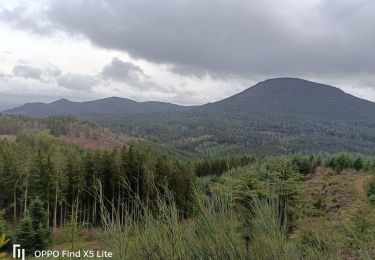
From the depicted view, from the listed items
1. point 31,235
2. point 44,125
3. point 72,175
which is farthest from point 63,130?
point 31,235

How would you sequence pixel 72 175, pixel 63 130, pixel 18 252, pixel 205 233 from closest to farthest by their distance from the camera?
pixel 205 233 → pixel 18 252 → pixel 72 175 → pixel 63 130

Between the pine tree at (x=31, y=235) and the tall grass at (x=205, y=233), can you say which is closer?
the tall grass at (x=205, y=233)

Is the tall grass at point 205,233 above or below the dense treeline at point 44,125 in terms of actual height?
above

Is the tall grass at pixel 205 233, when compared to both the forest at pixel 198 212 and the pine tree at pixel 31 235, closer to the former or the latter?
the forest at pixel 198 212

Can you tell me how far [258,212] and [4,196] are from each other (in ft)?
162

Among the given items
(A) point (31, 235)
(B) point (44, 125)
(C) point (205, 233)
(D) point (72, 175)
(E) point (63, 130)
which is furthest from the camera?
(B) point (44, 125)

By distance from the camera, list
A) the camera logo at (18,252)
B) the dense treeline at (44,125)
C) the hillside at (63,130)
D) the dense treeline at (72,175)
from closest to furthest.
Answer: the camera logo at (18,252)
the dense treeline at (72,175)
the hillside at (63,130)
the dense treeline at (44,125)

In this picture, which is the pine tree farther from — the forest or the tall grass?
the tall grass

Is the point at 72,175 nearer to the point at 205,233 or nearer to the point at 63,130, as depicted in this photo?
the point at 205,233

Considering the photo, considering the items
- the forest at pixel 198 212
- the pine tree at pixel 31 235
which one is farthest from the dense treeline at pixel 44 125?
the pine tree at pixel 31 235

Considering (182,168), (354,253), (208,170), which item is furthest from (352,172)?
(354,253)

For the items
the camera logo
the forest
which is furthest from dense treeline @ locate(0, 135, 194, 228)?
the camera logo

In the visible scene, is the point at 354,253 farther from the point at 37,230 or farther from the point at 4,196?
the point at 4,196

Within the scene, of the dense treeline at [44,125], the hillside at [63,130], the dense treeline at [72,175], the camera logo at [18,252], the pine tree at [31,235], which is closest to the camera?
the camera logo at [18,252]
